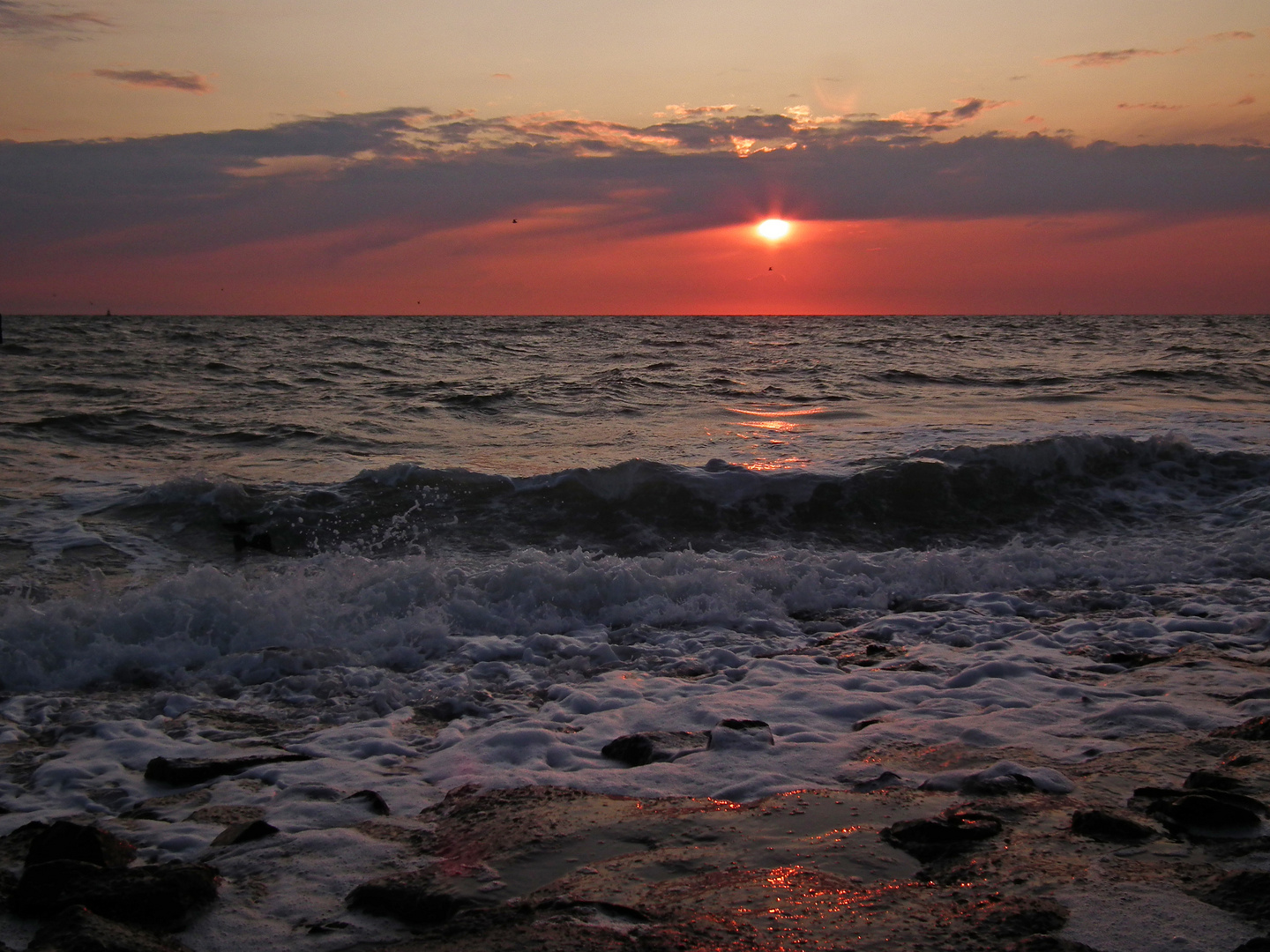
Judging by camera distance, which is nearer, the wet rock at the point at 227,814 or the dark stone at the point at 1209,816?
the dark stone at the point at 1209,816

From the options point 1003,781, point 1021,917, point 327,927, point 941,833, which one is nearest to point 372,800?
point 327,927

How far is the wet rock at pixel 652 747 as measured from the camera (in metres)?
4.17

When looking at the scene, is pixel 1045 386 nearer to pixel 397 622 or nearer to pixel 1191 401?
pixel 1191 401

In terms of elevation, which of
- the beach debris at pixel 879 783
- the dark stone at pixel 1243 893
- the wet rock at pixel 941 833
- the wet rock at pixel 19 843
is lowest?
the wet rock at pixel 19 843

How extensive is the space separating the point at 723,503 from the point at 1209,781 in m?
7.04

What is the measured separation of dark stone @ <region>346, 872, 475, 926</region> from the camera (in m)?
2.86

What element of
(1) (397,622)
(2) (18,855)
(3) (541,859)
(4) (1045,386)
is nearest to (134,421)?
(1) (397,622)

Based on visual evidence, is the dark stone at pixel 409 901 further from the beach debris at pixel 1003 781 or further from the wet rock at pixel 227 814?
the beach debris at pixel 1003 781

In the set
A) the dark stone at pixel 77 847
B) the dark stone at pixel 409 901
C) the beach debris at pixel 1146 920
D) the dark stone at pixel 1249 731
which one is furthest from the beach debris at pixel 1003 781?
the dark stone at pixel 77 847

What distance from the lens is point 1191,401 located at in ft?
60.7

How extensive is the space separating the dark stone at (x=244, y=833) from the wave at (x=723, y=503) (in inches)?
226

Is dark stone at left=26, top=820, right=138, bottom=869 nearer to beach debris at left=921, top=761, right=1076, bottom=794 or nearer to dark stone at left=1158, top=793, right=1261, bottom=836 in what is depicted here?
beach debris at left=921, top=761, right=1076, bottom=794

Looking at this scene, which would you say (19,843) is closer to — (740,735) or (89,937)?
(89,937)

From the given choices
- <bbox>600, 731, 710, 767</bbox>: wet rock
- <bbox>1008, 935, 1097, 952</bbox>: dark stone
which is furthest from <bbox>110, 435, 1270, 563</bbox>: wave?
<bbox>1008, 935, 1097, 952</bbox>: dark stone
